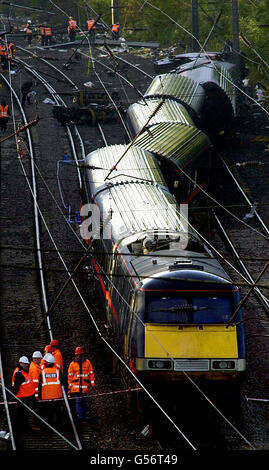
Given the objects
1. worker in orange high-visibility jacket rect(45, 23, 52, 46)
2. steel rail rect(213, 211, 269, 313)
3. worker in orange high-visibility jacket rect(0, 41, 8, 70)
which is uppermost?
worker in orange high-visibility jacket rect(45, 23, 52, 46)

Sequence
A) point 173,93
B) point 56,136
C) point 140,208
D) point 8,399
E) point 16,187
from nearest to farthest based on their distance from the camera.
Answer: point 8,399 → point 140,208 → point 16,187 → point 173,93 → point 56,136

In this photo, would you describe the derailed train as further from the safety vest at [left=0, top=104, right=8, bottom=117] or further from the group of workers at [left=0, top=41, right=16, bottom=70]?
the group of workers at [left=0, top=41, right=16, bottom=70]

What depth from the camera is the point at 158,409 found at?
50.2 feet

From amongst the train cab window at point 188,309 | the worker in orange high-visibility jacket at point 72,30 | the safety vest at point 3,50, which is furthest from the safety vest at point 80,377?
the worker in orange high-visibility jacket at point 72,30

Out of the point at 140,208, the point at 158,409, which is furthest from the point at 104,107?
the point at 158,409

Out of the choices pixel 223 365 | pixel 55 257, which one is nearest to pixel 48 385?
pixel 223 365

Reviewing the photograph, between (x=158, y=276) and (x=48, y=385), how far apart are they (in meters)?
2.64

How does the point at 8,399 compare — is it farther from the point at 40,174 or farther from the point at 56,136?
the point at 56,136

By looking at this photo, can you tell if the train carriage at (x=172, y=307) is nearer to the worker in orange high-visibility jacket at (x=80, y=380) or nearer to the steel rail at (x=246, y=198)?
the worker in orange high-visibility jacket at (x=80, y=380)

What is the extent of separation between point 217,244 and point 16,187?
775cm

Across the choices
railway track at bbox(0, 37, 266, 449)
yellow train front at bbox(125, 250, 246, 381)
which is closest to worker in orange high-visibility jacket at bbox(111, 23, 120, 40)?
railway track at bbox(0, 37, 266, 449)

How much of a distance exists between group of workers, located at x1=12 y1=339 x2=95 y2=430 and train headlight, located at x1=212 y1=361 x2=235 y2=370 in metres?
2.21

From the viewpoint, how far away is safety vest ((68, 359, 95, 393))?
15.7m

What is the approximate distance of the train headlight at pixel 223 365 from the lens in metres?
15.0
